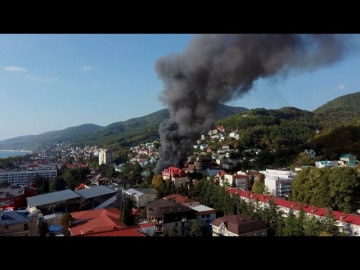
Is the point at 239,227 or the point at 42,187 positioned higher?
the point at 239,227

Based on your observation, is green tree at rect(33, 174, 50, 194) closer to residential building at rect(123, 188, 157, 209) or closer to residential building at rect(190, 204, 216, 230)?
residential building at rect(123, 188, 157, 209)

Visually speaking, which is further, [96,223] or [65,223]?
[65,223]

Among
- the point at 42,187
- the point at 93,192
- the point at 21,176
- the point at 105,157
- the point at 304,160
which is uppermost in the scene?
the point at 304,160

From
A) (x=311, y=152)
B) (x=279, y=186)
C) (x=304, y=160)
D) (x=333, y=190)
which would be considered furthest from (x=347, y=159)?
(x=333, y=190)

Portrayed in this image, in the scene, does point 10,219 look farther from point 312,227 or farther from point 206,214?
point 312,227
